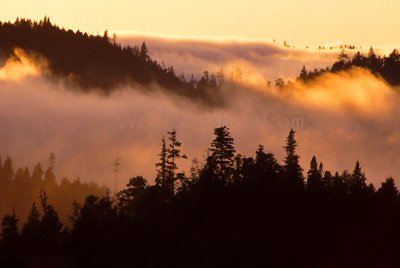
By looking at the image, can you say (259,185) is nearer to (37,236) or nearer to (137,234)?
(137,234)

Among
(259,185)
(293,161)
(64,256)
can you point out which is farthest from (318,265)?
(293,161)

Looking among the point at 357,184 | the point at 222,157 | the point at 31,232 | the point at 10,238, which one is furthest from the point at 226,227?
the point at 357,184

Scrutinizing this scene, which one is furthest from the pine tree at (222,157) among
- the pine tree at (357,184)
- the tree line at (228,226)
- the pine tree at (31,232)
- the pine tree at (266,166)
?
the pine tree at (31,232)

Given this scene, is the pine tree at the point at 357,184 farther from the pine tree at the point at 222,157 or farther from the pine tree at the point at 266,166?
the pine tree at the point at 222,157

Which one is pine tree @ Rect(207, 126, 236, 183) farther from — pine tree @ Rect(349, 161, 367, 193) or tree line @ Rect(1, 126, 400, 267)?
pine tree @ Rect(349, 161, 367, 193)

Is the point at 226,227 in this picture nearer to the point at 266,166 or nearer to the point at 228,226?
the point at 228,226

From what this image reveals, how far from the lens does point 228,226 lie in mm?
145375

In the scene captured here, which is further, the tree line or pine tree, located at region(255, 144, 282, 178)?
pine tree, located at region(255, 144, 282, 178)

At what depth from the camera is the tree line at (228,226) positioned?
5320 inches

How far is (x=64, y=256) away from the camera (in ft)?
439

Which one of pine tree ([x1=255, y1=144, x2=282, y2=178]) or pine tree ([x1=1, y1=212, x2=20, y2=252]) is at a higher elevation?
pine tree ([x1=255, y1=144, x2=282, y2=178])

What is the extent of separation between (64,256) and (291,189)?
109 ft

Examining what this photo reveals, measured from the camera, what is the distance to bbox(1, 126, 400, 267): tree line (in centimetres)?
13512

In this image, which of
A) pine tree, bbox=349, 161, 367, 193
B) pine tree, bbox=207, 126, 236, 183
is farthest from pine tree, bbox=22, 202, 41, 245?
pine tree, bbox=349, 161, 367, 193
